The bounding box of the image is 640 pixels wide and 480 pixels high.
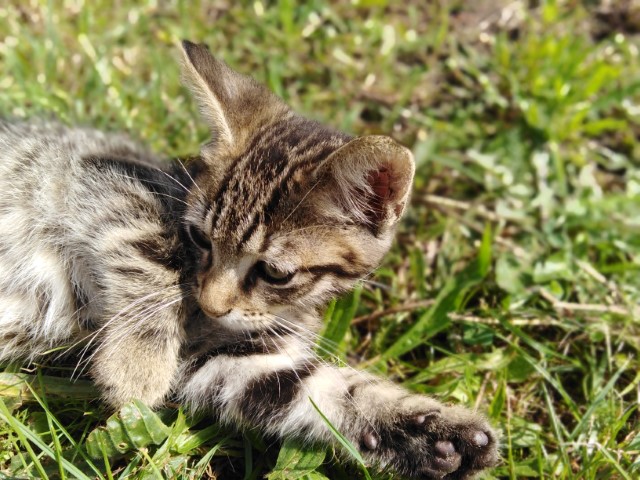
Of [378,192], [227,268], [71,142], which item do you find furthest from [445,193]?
[71,142]

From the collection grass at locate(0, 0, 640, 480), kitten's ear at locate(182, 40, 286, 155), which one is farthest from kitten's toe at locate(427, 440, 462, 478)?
Answer: kitten's ear at locate(182, 40, 286, 155)

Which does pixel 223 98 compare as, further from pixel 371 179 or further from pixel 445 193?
pixel 445 193

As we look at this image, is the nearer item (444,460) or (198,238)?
(444,460)

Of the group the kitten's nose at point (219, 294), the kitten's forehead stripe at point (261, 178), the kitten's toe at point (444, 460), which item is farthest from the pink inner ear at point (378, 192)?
the kitten's toe at point (444, 460)

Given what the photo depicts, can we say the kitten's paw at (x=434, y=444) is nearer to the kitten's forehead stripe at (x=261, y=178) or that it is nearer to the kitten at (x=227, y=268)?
the kitten at (x=227, y=268)

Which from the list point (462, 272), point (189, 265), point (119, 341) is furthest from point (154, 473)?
point (462, 272)

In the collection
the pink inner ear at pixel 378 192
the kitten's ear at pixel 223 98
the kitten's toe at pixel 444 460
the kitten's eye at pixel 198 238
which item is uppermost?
the kitten's ear at pixel 223 98

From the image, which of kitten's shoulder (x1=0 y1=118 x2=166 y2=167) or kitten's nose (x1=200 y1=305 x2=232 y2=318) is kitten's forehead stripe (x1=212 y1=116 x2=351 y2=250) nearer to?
kitten's nose (x1=200 y1=305 x2=232 y2=318)
